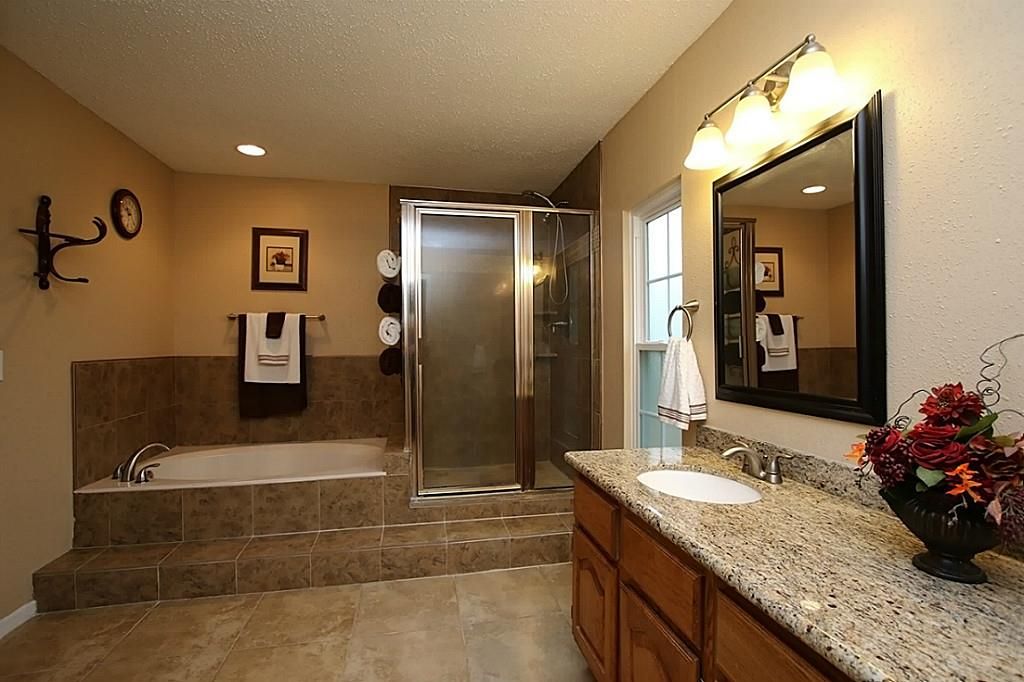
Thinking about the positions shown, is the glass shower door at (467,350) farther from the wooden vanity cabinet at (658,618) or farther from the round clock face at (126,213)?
the round clock face at (126,213)

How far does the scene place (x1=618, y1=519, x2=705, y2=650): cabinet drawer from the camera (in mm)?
1007

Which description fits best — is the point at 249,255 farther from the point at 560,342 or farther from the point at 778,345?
the point at 778,345

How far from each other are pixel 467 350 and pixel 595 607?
5.88 ft

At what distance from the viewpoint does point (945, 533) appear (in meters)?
0.78

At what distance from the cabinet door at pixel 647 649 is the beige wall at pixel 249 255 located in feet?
9.34

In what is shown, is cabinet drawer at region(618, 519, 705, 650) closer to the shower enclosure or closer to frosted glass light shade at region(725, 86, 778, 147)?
frosted glass light shade at region(725, 86, 778, 147)

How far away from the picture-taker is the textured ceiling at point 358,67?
1.75 m

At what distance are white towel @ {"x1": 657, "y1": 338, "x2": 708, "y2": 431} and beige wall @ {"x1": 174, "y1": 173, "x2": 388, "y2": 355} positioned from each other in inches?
96.5

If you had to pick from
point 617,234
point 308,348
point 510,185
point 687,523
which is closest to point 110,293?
point 308,348

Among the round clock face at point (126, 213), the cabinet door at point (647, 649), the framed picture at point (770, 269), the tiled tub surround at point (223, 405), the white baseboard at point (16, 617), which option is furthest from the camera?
the tiled tub surround at point (223, 405)

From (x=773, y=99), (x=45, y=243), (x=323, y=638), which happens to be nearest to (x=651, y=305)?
(x=773, y=99)

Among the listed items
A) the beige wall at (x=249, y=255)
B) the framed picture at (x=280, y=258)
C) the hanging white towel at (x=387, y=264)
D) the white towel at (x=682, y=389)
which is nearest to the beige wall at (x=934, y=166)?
the white towel at (x=682, y=389)

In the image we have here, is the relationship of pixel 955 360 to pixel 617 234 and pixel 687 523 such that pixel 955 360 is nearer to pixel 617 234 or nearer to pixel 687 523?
pixel 687 523

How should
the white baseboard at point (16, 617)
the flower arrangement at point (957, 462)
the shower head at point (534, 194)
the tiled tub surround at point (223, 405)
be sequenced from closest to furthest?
the flower arrangement at point (957, 462) < the white baseboard at point (16, 617) < the tiled tub surround at point (223, 405) < the shower head at point (534, 194)
